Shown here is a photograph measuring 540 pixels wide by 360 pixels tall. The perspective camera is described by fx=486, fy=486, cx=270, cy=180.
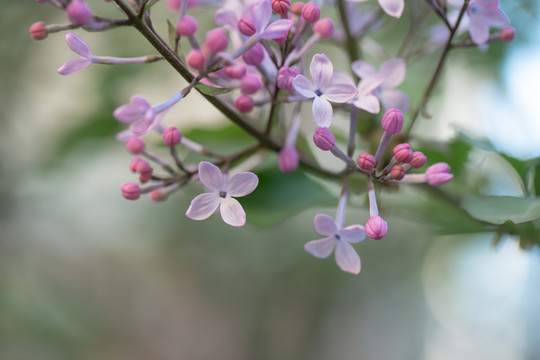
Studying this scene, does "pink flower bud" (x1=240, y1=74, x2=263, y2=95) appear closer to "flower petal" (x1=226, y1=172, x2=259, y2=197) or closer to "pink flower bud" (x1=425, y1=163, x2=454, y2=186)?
"flower petal" (x1=226, y1=172, x2=259, y2=197)

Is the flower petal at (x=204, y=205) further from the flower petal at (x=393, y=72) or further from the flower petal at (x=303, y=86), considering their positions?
the flower petal at (x=393, y=72)

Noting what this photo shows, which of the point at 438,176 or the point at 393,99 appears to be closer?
the point at 438,176

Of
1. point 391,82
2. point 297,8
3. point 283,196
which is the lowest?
point 283,196

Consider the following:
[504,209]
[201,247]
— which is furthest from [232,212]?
[201,247]

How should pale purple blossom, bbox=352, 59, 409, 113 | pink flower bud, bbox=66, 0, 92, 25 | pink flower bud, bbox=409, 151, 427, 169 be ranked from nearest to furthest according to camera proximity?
1. pink flower bud, bbox=66, 0, 92, 25
2. pink flower bud, bbox=409, 151, 427, 169
3. pale purple blossom, bbox=352, 59, 409, 113

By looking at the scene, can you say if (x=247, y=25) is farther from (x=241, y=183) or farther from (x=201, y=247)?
(x=201, y=247)

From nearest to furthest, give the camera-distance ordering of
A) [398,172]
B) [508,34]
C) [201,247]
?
1. [398,172]
2. [508,34]
3. [201,247]

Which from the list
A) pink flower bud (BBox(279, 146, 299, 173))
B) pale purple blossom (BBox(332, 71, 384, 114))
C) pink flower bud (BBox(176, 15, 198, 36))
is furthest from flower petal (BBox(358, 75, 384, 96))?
pink flower bud (BBox(176, 15, 198, 36))
